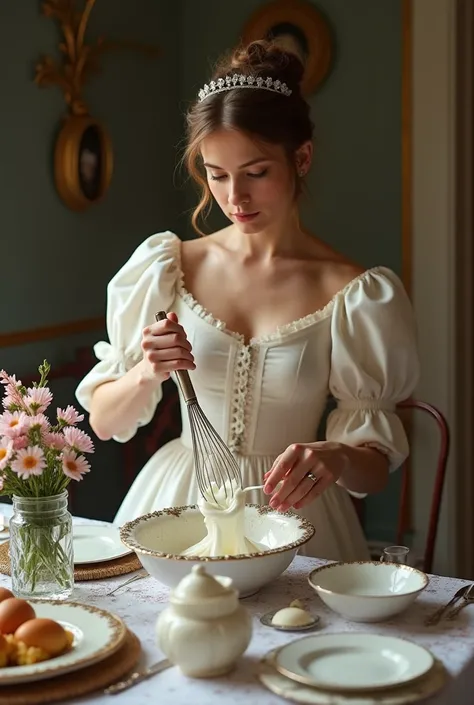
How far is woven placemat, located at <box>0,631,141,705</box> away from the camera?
1156 mm

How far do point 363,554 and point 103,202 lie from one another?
4.84 ft

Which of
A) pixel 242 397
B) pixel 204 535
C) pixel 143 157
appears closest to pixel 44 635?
pixel 204 535

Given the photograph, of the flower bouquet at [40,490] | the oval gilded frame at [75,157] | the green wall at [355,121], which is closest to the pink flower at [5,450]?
the flower bouquet at [40,490]

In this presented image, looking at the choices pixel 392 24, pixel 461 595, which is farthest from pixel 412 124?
pixel 461 595

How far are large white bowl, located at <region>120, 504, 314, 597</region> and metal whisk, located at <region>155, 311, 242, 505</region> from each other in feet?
0.21

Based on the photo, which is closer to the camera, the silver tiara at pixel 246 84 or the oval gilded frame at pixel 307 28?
the silver tiara at pixel 246 84

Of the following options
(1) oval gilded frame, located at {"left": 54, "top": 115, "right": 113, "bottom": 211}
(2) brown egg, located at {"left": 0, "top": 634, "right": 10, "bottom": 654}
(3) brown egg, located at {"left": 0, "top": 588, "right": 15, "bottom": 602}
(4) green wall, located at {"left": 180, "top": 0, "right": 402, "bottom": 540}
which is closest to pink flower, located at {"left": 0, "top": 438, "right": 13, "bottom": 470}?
(3) brown egg, located at {"left": 0, "top": 588, "right": 15, "bottom": 602}

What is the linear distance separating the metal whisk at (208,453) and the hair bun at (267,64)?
548mm

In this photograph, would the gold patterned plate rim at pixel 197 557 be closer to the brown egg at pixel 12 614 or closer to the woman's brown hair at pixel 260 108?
the brown egg at pixel 12 614

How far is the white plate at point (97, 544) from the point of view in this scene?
5.37 ft

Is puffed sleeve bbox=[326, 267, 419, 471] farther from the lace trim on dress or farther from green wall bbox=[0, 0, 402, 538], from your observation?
green wall bbox=[0, 0, 402, 538]

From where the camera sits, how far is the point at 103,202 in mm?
3131

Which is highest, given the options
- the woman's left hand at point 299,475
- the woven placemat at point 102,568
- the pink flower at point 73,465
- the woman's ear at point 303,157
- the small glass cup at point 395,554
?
the woman's ear at point 303,157

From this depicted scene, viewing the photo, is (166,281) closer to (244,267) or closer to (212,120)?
(244,267)
